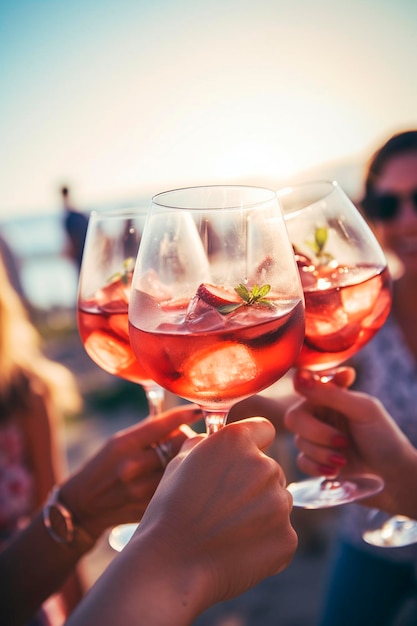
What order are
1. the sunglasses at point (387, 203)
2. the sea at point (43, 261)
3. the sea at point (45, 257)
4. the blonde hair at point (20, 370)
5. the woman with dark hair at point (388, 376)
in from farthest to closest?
the sea at point (43, 261) < the sea at point (45, 257) < the sunglasses at point (387, 203) < the blonde hair at point (20, 370) < the woman with dark hair at point (388, 376)

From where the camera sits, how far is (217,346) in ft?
3.86

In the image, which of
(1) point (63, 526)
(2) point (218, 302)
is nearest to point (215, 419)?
(2) point (218, 302)

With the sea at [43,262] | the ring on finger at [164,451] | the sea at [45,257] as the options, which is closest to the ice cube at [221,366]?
the ring on finger at [164,451]

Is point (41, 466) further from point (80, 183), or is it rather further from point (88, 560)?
point (80, 183)

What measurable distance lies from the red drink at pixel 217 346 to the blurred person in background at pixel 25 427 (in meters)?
2.15

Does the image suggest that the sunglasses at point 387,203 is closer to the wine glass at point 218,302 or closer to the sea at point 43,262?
the wine glass at point 218,302

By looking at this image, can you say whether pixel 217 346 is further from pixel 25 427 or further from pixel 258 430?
pixel 25 427

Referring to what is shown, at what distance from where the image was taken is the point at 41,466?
10.7ft

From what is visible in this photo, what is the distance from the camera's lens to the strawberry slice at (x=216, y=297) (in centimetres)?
120

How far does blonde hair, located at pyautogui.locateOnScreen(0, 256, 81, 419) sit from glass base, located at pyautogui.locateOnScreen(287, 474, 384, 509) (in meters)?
1.87

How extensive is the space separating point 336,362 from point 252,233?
0.64 m

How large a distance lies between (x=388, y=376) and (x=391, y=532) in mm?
1309

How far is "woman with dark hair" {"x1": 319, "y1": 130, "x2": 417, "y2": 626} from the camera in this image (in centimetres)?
294

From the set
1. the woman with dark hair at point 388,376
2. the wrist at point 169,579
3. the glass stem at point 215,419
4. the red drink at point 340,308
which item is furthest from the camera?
the woman with dark hair at point 388,376
